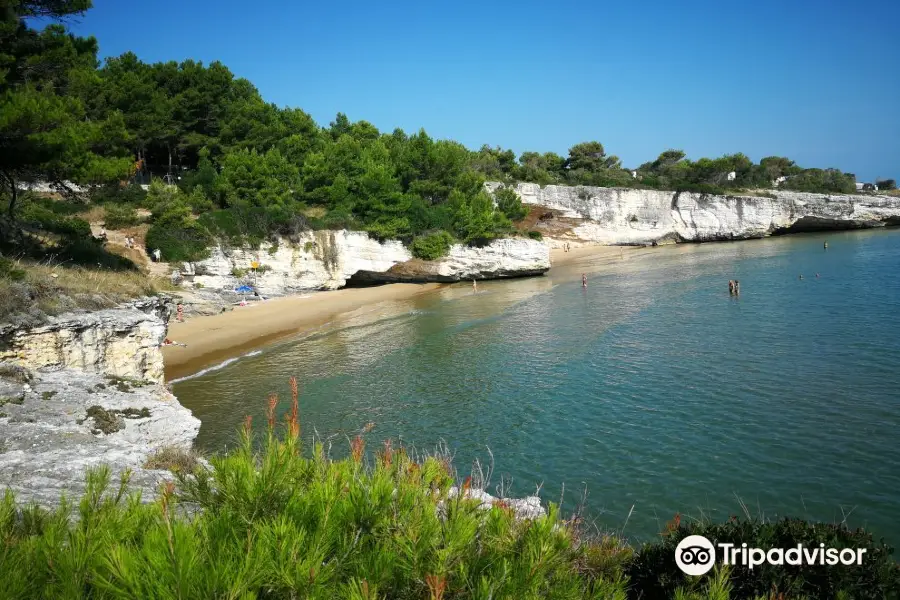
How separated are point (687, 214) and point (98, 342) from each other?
70.6 meters

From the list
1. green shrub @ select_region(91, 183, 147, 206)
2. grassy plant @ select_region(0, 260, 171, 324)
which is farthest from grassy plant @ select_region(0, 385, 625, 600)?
green shrub @ select_region(91, 183, 147, 206)

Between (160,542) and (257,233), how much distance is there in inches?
1457

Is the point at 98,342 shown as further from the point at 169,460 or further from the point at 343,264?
the point at 343,264

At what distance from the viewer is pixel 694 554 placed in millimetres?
4680

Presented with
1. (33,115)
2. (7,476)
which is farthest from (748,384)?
(33,115)

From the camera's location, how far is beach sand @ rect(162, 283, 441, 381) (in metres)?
23.4

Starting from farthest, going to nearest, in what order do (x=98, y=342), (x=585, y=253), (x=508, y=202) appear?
(x=585, y=253)
(x=508, y=202)
(x=98, y=342)

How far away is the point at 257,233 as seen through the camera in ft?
123

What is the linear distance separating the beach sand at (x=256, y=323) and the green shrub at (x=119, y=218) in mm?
8895

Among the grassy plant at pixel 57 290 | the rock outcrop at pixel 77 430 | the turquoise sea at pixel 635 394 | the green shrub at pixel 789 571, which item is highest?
the grassy plant at pixel 57 290

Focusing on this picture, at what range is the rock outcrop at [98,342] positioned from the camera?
1198cm

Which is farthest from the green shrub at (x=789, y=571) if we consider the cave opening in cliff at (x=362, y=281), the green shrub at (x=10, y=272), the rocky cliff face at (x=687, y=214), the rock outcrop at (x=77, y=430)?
the rocky cliff face at (x=687, y=214)

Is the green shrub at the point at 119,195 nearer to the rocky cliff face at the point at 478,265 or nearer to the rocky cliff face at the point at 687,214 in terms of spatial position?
the rocky cliff face at the point at 478,265

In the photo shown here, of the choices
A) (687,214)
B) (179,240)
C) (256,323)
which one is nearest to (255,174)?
(179,240)
